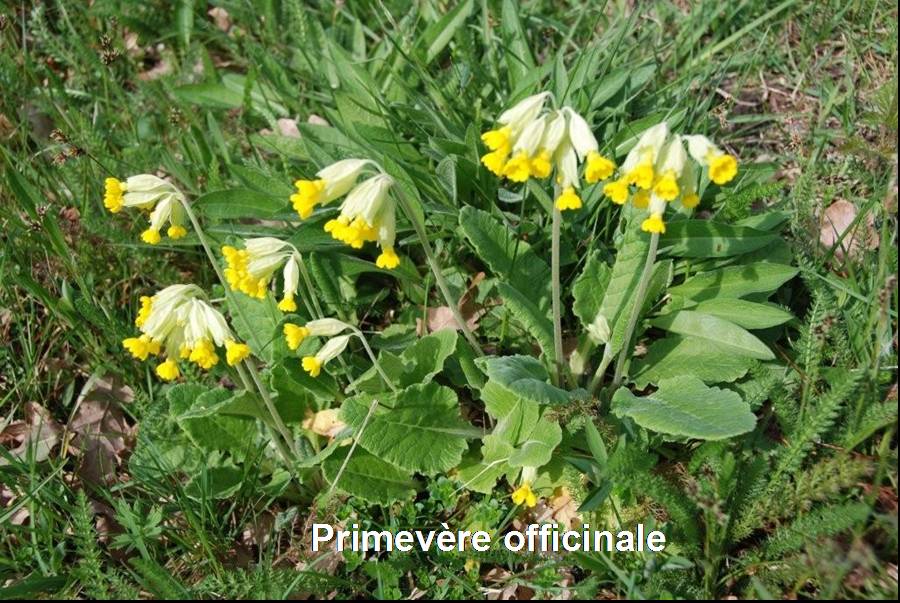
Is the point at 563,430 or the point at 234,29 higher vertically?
the point at 234,29

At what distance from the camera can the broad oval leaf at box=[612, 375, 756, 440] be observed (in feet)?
10.2

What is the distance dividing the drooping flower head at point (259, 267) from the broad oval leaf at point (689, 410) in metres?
1.33

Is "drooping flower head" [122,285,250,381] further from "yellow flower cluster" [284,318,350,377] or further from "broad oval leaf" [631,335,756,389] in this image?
"broad oval leaf" [631,335,756,389]

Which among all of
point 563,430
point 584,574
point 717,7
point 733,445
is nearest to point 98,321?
point 563,430

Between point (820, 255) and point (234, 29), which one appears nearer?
point (820, 255)

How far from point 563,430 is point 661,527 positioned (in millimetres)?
545

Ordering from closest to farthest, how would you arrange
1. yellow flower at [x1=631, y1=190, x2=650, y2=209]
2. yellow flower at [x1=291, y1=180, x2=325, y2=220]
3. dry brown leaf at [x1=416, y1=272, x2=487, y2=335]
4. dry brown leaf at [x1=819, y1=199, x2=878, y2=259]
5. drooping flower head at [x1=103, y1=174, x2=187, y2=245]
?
yellow flower at [x1=631, y1=190, x2=650, y2=209], yellow flower at [x1=291, y1=180, x2=325, y2=220], drooping flower head at [x1=103, y1=174, x2=187, y2=245], dry brown leaf at [x1=819, y1=199, x2=878, y2=259], dry brown leaf at [x1=416, y1=272, x2=487, y2=335]

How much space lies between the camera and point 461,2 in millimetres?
4746

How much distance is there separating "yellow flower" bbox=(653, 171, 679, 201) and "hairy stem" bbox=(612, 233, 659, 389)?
22 cm

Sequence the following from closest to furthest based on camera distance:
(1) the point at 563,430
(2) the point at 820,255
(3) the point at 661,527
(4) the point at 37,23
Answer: (3) the point at 661,527
(1) the point at 563,430
(2) the point at 820,255
(4) the point at 37,23

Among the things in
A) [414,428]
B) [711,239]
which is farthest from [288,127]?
[711,239]

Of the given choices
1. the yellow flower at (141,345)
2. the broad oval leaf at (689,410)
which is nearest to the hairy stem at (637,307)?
the broad oval leaf at (689,410)

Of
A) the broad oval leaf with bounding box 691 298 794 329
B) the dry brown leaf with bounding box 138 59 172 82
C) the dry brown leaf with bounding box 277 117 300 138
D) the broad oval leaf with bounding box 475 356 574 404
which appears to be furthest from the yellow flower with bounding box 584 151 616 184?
the dry brown leaf with bounding box 138 59 172 82

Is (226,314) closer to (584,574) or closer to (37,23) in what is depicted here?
(584,574)
